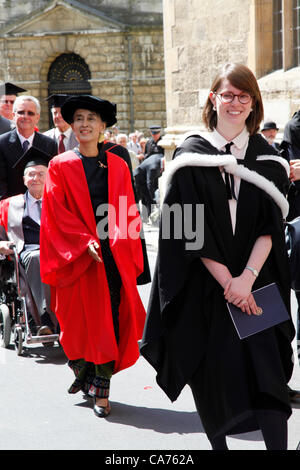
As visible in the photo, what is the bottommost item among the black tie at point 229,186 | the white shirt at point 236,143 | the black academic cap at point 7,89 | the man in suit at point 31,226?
the man in suit at point 31,226

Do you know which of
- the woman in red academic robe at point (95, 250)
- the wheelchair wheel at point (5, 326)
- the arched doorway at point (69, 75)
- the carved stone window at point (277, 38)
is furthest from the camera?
the arched doorway at point (69, 75)

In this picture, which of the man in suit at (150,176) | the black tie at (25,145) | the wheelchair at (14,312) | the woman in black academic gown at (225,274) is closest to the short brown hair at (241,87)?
the woman in black academic gown at (225,274)

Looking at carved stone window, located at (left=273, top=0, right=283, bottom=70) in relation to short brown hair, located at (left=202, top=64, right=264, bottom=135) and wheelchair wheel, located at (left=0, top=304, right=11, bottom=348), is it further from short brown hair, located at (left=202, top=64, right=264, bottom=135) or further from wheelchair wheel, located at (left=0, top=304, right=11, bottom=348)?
short brown hair, located at (left=202, top=64, right=264, bottom=135)

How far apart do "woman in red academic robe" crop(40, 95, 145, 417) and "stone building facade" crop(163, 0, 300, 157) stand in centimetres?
758

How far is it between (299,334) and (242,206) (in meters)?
2.04

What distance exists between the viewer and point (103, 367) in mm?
5211

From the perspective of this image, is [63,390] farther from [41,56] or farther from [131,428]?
[41,56]

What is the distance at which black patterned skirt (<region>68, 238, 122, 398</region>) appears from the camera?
518cm

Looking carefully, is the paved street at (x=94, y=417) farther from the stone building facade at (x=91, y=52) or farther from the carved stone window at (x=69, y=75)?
the carved stone window at (x=69, y=75)

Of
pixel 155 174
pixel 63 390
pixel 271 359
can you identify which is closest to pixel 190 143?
pixel 271 359

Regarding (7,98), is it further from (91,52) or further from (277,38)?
(91,52)

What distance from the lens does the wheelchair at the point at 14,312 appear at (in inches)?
259

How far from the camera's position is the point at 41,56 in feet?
111

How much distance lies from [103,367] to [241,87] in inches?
88.7
